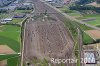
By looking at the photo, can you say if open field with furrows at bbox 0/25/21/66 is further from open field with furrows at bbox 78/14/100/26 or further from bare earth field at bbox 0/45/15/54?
open field with furrows at bbox 78/14/100/26

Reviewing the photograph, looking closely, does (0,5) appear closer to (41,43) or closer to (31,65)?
(41,43)

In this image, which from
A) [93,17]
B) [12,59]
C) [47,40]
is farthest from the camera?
[93,17]

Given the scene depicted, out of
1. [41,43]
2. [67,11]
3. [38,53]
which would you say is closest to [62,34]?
[41,43]

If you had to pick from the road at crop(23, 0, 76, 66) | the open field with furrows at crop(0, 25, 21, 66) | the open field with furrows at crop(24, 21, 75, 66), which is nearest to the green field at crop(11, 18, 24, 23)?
the road at crop(23, 0, 76, 66)

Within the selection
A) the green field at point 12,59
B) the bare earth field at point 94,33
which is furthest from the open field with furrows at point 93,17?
the green field at point 12,59

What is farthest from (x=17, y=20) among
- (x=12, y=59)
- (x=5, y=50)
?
(x=12, y=59)

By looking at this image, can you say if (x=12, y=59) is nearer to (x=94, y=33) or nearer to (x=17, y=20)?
(x=94, y=33)

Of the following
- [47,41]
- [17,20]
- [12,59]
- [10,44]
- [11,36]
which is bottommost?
[12,59]
